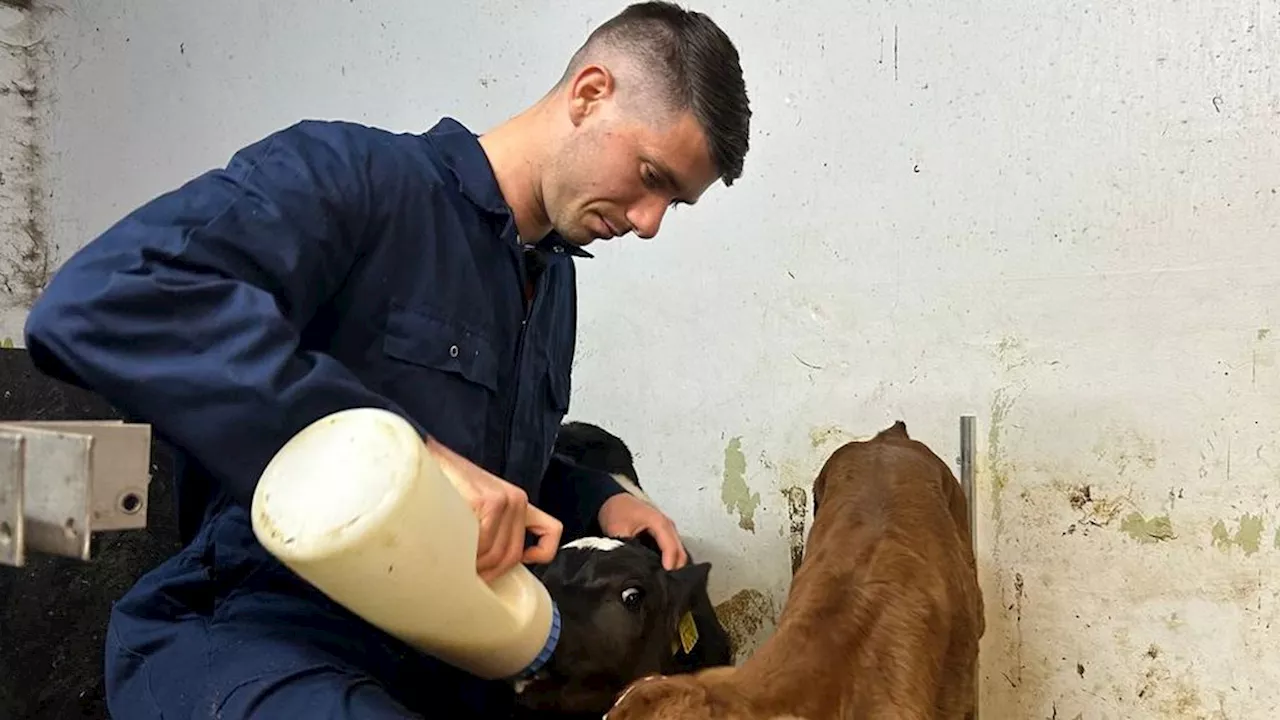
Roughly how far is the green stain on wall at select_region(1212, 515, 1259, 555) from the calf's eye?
0.68 m

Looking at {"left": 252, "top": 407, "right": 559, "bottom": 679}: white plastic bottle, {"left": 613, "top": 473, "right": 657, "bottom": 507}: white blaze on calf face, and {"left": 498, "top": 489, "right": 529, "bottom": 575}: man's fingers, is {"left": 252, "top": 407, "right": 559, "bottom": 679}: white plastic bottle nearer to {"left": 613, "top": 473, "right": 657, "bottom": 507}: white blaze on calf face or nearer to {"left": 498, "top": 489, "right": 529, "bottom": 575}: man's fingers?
{"left": 498, "top": 489, "right": 529, "bottom": 575}: man's fingers

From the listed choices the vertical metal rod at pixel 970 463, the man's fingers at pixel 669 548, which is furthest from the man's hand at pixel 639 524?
the vertical metal rod at pixel 970 463

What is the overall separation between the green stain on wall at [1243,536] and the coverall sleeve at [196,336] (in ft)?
3.10

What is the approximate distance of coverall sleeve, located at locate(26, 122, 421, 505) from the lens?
75cm

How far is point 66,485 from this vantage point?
1.93ft

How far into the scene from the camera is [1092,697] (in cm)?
131

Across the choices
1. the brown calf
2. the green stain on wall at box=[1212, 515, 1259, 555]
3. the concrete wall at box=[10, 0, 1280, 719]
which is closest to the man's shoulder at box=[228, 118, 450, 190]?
the brown calf

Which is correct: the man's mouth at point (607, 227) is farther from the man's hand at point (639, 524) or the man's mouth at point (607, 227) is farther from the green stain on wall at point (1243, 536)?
the green stain on wall at point (1243, 536)

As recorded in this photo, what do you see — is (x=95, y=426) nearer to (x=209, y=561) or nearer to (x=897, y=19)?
(x=209, y=561)

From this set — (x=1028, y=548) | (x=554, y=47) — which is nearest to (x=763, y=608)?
(x=1028, y=548)

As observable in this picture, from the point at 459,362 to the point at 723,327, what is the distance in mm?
672

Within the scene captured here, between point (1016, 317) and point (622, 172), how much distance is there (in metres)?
0.59

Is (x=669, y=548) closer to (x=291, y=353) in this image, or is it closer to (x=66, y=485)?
(x=291, y=353)

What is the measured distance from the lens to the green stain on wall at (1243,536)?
1210 mm
